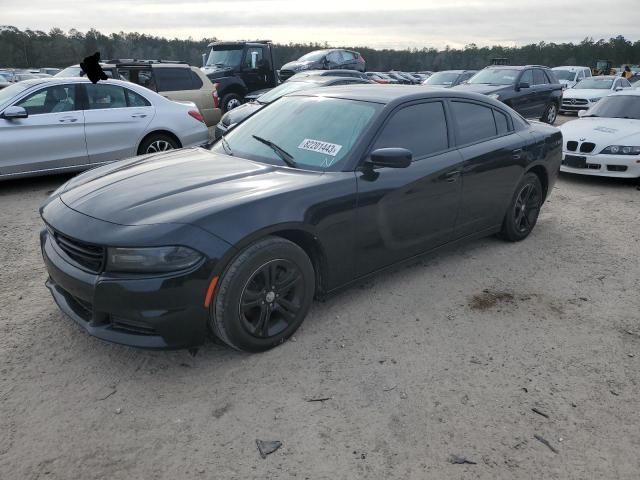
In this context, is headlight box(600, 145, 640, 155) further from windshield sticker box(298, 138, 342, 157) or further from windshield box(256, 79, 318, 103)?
windshield sticker box(298, 138, 342, 157)

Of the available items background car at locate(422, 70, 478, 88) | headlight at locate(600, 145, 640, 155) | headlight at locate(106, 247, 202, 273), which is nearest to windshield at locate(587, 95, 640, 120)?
headlight at locate(600, 145, 640, 155)

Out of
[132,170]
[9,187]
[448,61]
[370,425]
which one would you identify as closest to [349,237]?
[370,425]

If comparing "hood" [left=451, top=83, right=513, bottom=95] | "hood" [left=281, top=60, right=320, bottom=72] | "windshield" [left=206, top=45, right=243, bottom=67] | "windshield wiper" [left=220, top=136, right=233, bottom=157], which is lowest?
"windshield wiper" [left=220, top=136, right=233, bottom=157]

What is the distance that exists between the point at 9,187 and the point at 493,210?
6291mm

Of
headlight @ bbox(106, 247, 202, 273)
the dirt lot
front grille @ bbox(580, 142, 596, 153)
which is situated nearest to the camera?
the dirt lot

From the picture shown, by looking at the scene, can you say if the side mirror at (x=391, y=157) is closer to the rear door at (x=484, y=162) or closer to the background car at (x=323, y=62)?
the rear door at (x=484, y=162)

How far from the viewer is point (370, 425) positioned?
259 cm

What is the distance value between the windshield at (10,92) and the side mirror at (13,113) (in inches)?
5.2

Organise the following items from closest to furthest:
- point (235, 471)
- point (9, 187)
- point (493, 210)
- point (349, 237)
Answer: point (235, 471) < point (349, 237) < point (493, 210) < point (9, 187)

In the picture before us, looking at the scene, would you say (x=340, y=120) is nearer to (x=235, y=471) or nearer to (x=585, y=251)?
(x=235, y=471)

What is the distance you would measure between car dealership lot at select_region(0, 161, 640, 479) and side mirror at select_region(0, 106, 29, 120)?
9.59 feet

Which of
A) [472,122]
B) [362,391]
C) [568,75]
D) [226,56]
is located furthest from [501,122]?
[568,75]

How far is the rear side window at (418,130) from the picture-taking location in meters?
3.72

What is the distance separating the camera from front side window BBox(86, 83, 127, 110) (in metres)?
7.08
